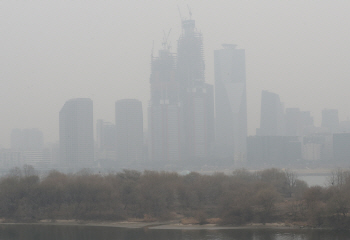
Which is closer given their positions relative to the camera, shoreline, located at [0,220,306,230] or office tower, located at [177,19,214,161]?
shoreline, located at [0,220,306,230]

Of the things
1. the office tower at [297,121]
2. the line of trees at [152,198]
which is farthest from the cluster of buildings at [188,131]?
the line of trees at [152,198]

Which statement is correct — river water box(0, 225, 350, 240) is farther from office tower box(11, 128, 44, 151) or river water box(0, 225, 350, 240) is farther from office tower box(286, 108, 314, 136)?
office tower box(286, 108, 314, 136)

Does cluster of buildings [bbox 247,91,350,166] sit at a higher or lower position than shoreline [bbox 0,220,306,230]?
higher

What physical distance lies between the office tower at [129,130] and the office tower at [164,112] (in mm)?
4047

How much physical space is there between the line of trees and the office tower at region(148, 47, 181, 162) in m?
95.7

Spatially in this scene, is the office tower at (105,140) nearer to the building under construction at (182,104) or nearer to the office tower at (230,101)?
the building under construction at (182,104)

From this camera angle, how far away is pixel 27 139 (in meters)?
148

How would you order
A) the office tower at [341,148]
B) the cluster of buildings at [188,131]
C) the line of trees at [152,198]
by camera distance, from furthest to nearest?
the cluster of buildings at [188,131] → the office tower at [341,148] → the line of trees at [152,198]

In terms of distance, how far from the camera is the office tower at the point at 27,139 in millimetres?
144500

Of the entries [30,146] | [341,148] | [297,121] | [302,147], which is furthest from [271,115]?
[30,146]

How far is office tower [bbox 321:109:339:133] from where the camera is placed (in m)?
149

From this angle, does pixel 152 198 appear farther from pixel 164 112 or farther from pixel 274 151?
pixel 164 112

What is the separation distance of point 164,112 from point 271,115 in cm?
Answer: 3470

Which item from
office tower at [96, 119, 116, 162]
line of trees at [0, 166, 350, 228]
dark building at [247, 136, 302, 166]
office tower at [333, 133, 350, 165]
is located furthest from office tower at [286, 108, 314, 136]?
line of trees at [0, 166, 350, 228]
